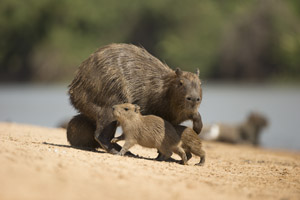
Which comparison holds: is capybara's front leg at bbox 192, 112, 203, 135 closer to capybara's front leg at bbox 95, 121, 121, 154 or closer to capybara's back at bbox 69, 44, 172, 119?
capybara's back at bbox 69, 44, 172, 119

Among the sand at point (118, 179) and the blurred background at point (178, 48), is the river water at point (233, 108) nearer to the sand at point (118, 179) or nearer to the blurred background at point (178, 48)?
the blurred background at point (178, 48)

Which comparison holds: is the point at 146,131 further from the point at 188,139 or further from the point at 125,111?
the point at 188,139

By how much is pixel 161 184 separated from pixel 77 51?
101ft

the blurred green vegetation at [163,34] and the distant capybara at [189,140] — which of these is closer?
the distant capybara at [189,140]

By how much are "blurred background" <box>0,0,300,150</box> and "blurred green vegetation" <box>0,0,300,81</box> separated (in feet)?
0.21

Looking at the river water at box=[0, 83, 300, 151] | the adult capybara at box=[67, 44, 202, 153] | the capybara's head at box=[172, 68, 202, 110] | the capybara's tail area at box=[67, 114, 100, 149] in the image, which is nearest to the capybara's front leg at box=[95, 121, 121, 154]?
the adult capybara at box=[67, 44, 202, 153]

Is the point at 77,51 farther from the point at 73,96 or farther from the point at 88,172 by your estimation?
the point at 88,172

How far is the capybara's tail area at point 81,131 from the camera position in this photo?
7.46 m

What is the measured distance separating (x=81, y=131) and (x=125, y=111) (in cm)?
100

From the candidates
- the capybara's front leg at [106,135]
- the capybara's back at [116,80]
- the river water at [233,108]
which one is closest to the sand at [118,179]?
the capybara's front leg at [106,135]

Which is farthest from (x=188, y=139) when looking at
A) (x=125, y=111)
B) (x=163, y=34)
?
(x=163, y=34)

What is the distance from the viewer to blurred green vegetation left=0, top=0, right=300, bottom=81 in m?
27.0

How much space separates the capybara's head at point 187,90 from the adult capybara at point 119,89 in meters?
0.03

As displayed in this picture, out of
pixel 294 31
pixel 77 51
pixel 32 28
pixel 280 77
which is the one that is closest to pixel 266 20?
pixel 294 31
